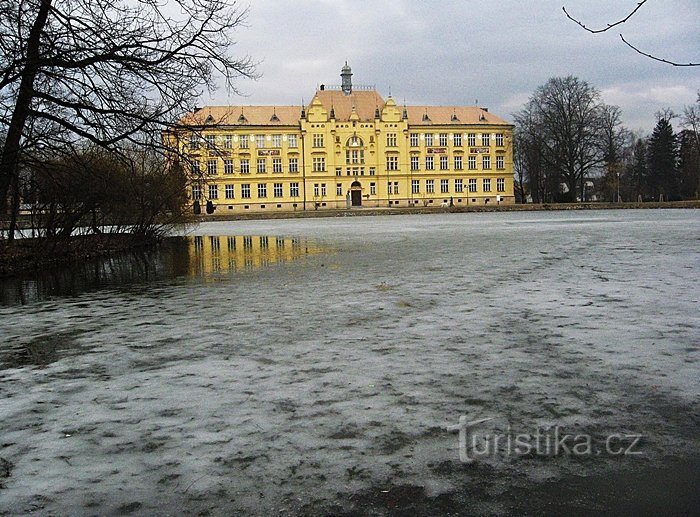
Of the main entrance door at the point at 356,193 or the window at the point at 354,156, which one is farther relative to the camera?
the window at the point at 354,156

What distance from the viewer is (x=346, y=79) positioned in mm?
102938

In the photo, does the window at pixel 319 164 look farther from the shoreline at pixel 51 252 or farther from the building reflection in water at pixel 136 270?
the building reflection in water at pixel 136 270

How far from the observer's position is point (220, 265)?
18.2 m

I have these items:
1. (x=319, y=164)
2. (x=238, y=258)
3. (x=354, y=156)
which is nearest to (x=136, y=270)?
(x=238, y=258)

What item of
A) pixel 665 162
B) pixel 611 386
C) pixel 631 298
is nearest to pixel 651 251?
pixel 631 298

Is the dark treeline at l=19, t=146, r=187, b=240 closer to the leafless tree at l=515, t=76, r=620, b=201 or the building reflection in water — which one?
the building reflection in water

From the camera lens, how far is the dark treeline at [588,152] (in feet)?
249

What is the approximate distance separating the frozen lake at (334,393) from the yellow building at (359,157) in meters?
86.9

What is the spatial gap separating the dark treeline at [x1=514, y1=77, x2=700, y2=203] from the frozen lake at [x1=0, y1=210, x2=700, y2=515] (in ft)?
228

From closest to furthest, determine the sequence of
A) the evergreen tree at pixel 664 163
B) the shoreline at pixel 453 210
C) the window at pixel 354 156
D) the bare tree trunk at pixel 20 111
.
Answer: the bare tree trunk at pixel 20 111 < the shoreline at pixel 453 210 < the evergreen tree at pixel 664 163 < the window at pixel 354 156

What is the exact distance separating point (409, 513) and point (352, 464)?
2.27ft

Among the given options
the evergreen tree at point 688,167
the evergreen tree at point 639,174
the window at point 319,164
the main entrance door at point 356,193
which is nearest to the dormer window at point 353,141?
the window at point 319,164

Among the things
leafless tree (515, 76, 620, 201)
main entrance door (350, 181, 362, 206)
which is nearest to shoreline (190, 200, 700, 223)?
leafless tree (515, 76, 620, 201)

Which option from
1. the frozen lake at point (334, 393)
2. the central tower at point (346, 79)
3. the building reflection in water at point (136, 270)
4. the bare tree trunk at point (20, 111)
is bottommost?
the frozen lake at point (334, 393)
